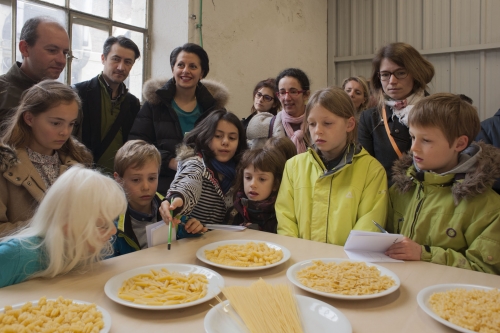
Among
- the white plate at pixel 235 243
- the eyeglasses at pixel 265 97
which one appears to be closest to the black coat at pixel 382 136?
the white plate at pixel 235 243

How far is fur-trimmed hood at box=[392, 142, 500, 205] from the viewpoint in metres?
1.40

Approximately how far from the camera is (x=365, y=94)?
3.29 m

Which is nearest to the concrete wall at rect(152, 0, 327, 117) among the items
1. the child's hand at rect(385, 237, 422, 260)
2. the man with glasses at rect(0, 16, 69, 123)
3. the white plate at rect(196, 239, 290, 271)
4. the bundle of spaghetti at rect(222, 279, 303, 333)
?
the man with glasses at rect(0, 16, 69, 123)

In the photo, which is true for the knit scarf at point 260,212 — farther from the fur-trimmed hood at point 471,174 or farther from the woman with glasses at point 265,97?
the woman with glasses at point 265,97

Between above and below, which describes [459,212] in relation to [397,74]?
below

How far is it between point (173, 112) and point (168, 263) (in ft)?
4.70

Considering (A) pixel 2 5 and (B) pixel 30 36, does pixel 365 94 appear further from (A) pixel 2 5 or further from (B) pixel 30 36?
(A) pixel 2 5

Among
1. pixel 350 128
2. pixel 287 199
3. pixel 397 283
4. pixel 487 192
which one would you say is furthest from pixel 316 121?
pixel 397 283

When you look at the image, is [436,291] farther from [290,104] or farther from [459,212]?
[290,104]

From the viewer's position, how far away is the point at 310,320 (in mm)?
895

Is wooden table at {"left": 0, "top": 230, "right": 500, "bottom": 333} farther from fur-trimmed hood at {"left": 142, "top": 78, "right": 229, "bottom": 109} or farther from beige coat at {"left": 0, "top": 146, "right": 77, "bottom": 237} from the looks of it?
fur-trimmed hood at {"left": 142, "top": 78, "right": 229, "bottom": 109}

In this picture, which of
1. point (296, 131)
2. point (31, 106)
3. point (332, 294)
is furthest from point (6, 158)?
point (296, 131)

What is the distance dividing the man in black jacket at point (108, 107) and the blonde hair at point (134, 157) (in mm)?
743

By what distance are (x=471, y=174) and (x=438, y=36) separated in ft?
14.2
